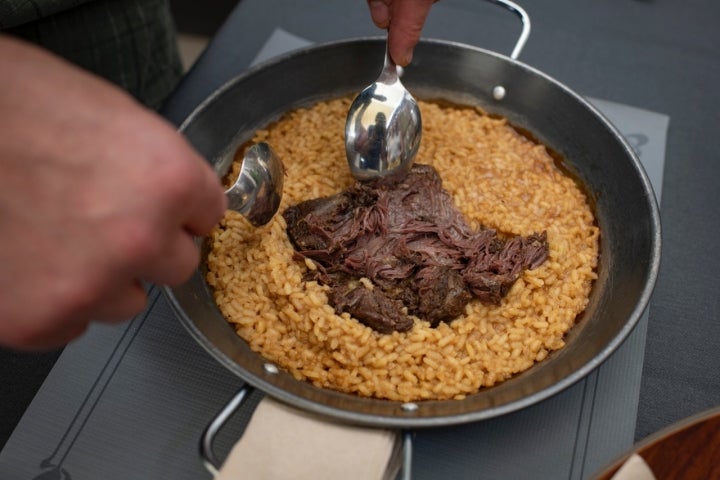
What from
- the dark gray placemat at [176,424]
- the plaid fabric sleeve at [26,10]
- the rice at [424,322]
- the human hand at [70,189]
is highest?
the human hand at [70,189]

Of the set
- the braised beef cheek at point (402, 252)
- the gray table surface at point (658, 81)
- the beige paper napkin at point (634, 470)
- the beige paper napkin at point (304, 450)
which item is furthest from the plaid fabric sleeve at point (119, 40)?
the beige paper napkin at point (634, 470)

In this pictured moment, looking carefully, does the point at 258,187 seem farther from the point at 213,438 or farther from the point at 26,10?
the point at 26,10

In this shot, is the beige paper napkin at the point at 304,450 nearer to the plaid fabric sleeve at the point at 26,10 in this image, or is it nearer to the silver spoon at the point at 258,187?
Answer: the silver spoon at the point at 258,187

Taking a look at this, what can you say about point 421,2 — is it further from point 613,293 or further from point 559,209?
point 613,293

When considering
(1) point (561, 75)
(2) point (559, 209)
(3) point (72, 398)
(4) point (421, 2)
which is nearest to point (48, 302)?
(3) point (72, 398)

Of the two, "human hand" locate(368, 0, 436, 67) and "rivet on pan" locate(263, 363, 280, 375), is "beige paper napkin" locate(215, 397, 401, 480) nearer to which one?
"rivet on pan" locate(263, 363, 280, 375)

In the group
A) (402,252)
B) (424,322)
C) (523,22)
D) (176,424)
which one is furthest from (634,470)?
(523,22)
